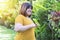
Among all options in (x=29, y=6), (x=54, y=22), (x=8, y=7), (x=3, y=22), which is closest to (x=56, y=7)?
(x=54, y=22)

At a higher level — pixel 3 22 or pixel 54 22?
pixel 54 22

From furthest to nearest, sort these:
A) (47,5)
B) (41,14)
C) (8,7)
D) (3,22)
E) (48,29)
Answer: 1. (8,7)
2. (3,22)
3. (47,5)
4. (41,14)
5. (48,29)

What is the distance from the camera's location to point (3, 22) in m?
11.7

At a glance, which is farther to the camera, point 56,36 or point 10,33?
point 10,33

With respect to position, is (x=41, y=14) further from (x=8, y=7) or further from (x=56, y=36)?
(x=8, y=7)

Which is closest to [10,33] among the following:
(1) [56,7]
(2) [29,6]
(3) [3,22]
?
(3) [3,22]

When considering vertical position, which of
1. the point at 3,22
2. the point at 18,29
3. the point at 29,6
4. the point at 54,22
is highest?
the point at 29,6

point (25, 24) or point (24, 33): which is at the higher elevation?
point (25, 24)

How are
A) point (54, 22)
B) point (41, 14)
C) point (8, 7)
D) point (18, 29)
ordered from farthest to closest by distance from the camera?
point (8, 7) < point (41, 14) < point (54, 22) < point (18, 29)

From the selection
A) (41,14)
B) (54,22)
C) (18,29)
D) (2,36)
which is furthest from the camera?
(2,36)

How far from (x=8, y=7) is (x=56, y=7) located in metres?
6.78

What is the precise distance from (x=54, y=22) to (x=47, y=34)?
0.55 meters

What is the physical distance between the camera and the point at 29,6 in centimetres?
370

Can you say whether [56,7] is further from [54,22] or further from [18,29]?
[18,29]
